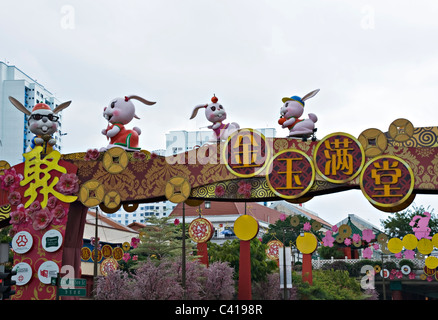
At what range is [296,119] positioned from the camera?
16125 mm

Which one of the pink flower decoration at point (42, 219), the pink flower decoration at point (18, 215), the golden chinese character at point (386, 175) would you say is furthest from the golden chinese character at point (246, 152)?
the pink flower decoration at point (18, 215)

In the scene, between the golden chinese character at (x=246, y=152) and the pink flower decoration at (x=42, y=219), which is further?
the pink flower decoration at (x=42, y=219)

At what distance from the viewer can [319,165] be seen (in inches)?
588

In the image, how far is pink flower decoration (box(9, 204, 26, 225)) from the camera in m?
16.8

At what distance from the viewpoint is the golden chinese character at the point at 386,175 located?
14.5 meters

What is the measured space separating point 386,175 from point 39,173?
29.4ft

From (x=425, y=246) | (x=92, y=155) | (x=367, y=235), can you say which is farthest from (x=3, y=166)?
(x=367, y=235)

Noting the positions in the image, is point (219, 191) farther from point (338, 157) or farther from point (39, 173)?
point (39, 173)

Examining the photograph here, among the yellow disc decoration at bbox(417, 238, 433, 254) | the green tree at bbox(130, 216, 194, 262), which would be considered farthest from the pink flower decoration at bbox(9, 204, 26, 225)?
the yellow disc decoration at bbox(417, 238, 433, 254)

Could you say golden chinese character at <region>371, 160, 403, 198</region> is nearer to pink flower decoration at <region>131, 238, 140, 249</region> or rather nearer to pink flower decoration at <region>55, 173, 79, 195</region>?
pink flower decoration at <region>55, 173, 79, 195</region>

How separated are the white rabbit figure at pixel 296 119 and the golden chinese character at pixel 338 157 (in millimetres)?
784

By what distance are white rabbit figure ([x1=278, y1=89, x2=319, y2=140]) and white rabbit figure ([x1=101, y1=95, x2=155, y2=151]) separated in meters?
3.95

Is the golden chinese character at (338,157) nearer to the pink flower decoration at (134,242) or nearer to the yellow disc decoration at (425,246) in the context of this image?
the yellow disc decoration at (425,246)

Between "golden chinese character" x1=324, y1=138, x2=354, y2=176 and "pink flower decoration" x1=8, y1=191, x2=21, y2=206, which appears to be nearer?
"golden chinese character" x1=324, y1=138, x2=354, y2=176
